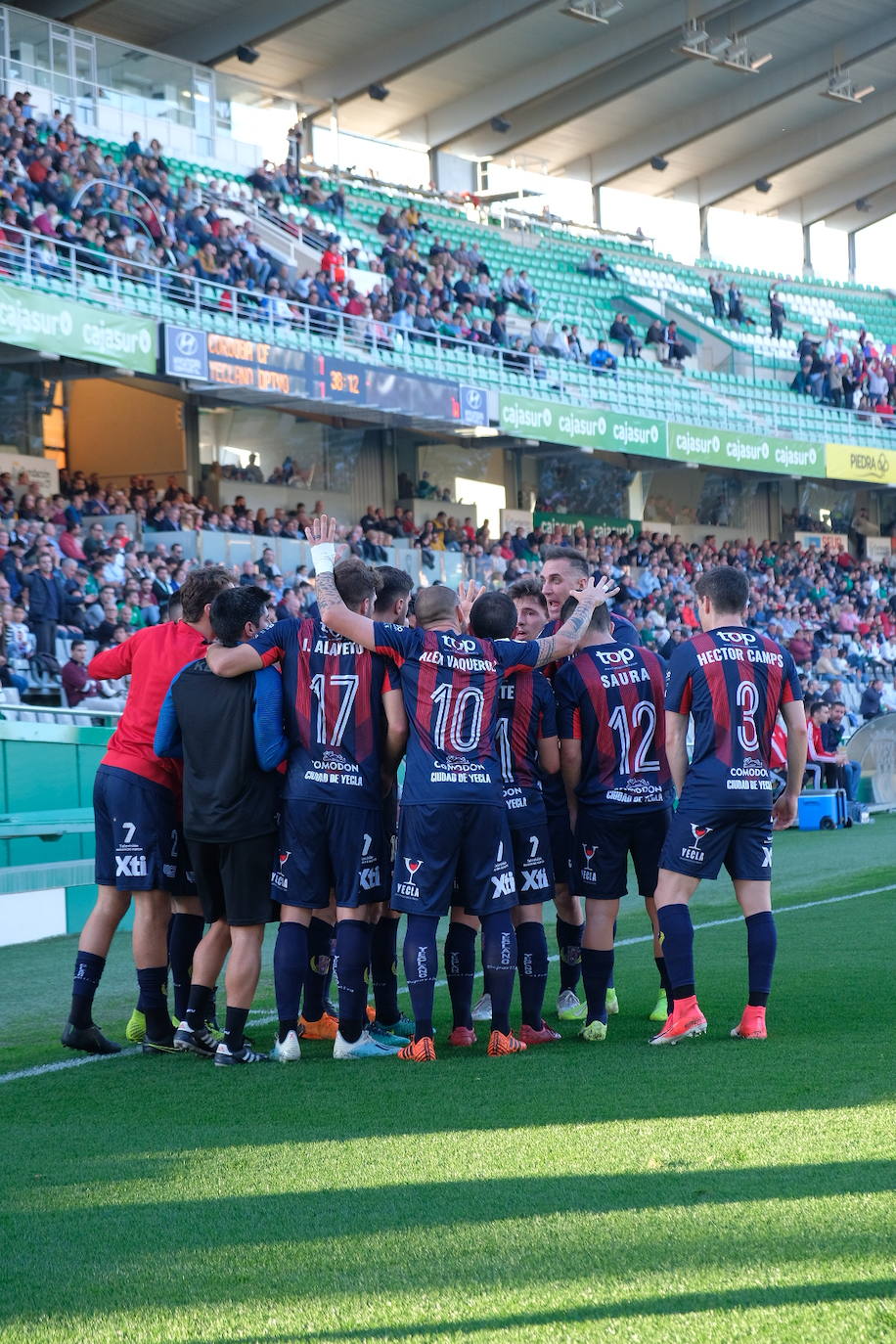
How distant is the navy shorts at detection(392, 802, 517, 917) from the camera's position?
18.8ft

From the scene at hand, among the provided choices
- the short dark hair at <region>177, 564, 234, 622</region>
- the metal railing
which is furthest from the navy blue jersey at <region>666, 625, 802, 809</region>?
the metal railing

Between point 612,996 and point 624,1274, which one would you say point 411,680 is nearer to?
point 612,996

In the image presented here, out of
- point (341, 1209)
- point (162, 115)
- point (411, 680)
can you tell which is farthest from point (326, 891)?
point (162, 115)

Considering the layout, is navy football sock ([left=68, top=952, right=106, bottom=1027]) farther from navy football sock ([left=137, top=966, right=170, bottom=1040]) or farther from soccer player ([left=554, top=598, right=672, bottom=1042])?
soccer player ([left=554, top=598, right=672, bottom=1042])

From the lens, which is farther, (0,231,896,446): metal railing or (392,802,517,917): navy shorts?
(0,231,896,446): metal railing

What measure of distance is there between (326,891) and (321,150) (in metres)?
32.0

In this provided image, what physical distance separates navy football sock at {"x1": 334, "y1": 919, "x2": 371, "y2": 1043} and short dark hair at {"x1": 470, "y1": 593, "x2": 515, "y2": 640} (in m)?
1.22

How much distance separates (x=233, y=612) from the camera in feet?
19.0

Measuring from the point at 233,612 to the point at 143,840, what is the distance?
39.2 inches

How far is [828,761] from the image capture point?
19234 millimetres

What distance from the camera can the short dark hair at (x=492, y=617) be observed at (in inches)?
241

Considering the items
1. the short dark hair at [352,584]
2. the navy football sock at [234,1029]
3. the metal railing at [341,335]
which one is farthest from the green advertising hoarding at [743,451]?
the navy football sock at [234,1029]

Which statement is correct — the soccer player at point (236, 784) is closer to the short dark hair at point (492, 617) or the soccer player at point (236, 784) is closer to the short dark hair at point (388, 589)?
the short dark hair at point (388, 589)

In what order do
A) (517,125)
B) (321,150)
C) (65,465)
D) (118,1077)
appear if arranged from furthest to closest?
(517,125) < (321,150) < (65,465) < (118,1077)
